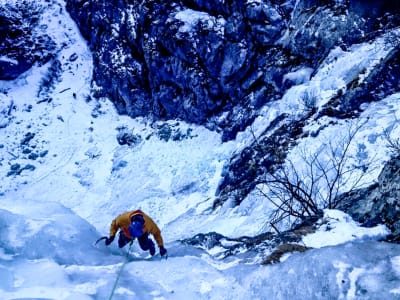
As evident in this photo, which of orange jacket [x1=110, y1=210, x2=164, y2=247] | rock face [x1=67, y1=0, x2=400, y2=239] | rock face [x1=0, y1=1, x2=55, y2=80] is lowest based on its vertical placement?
orange jacket [x1=110, y1=210, x2=164, y2=247]

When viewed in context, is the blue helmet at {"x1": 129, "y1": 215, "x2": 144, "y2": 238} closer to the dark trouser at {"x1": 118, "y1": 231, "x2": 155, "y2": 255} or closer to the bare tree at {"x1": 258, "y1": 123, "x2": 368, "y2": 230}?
the dark trouser at {"x1": 118, "y1": 231, "x2": 155, "y2": 255}

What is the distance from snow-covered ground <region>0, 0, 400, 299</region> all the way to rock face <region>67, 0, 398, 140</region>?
0.79 m

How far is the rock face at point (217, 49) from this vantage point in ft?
40.1

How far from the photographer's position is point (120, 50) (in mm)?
17859

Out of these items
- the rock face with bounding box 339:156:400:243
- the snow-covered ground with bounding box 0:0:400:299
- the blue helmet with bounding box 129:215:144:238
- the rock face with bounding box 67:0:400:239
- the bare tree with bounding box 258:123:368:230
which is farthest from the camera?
the rock face with bounding box 67:0:400:239

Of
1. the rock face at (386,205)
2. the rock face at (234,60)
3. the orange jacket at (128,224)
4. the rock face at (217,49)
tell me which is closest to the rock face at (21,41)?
the rock face at (234,60)

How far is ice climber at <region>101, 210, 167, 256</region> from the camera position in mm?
4664

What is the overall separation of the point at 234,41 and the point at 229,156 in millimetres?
4472

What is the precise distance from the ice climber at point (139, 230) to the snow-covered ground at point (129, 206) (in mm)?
152

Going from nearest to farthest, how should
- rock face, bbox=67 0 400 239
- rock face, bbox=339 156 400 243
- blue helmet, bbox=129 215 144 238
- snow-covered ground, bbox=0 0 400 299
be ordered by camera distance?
snow-covered ground, bbox=0 0 400 299
rock face, bbox=339 156 400 243
blue helmet, bbox=129 215 144 238
rock face, bbox=67 0 400 239

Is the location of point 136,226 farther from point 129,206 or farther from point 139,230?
point 129,206

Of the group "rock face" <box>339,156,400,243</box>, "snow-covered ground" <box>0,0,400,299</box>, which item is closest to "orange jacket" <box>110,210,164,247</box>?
"snow-covered ground" <box>0,0,400,299</box>

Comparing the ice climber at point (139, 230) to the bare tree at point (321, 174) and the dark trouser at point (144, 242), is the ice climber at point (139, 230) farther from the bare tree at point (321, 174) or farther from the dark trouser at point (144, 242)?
the bare tree at point (321, 174)

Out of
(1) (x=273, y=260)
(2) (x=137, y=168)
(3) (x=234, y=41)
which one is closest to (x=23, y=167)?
(2) (x=137, y=168)
